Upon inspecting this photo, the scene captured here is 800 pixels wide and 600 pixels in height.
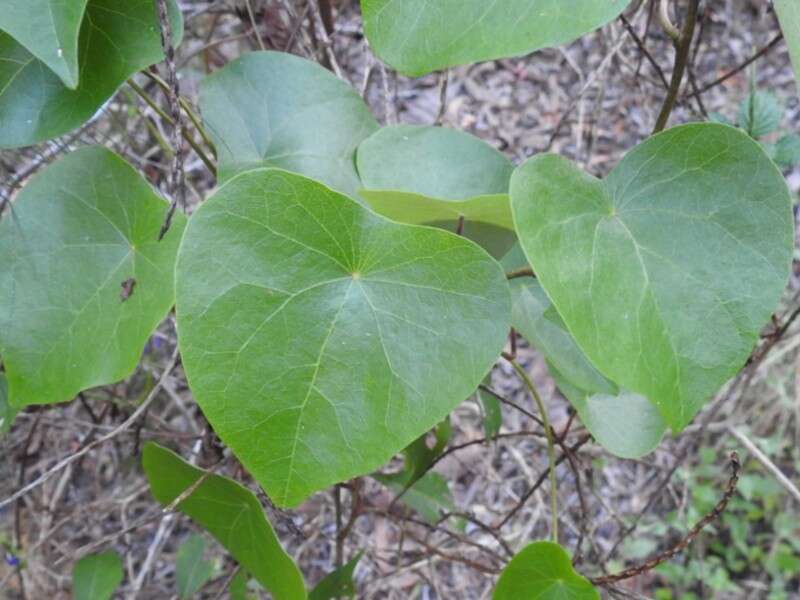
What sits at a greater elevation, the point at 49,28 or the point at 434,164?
the point at 49,28

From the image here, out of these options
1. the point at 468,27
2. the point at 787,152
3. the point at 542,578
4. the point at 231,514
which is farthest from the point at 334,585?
the point at 787,152

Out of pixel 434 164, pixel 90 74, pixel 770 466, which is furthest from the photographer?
pixel 770 466

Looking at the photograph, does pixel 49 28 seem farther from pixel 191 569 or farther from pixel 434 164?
pixel 191 569

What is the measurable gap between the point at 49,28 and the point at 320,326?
0.82ft

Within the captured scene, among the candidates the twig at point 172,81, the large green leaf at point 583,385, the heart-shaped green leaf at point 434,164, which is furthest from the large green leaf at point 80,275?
the large green leaf at point 583,385

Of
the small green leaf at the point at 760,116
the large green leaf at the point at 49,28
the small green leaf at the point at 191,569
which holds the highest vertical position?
the large green leaf at the point at 49,28

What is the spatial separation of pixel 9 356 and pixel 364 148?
13.6 inches

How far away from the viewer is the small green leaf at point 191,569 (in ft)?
3.41

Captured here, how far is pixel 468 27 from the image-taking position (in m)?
0.50

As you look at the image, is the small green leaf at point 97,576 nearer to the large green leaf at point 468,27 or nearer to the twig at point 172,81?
the twig at point 172,81

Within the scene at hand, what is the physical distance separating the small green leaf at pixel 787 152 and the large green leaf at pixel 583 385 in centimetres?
35

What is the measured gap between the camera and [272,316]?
1.64 feet

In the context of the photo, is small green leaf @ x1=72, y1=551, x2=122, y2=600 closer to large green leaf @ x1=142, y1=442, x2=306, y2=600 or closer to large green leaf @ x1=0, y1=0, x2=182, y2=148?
large green leaf @ x1=142, y1=442, x2=306, y2=600

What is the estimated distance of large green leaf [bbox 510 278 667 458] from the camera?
0.63 m
